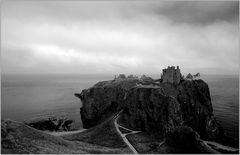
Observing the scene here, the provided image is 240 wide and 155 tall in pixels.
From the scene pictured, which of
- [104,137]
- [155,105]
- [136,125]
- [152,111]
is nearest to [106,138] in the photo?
[104,137]

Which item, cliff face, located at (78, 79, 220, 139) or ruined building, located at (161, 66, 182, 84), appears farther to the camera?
ruined building, located at (161, 66, 182, 84)

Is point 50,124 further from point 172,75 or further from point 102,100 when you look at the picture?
point 172,75

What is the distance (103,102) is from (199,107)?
37018 mm

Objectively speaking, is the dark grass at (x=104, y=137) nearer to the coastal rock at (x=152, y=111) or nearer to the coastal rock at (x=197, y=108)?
the coastal rock at (x=152, y=111)

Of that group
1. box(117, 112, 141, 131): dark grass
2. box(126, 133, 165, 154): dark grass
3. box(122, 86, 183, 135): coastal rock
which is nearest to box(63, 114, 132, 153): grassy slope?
box(126, 133, 165, 154): dark grass

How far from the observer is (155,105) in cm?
6450

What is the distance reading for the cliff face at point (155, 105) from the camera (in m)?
62.4

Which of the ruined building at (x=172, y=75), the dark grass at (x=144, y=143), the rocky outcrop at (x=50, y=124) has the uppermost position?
the ruined building at (x=172, y=75)

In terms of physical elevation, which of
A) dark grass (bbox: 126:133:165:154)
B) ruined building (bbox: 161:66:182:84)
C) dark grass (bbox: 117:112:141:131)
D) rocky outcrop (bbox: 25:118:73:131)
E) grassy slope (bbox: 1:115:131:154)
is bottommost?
rocky outcrop (bbox: 25:118:73:131)

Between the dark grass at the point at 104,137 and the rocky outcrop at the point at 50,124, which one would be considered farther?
the rocky outcrop at the point at 50,124

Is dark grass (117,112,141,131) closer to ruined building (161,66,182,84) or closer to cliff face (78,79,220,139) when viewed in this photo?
cliff face (78,79,220,139)

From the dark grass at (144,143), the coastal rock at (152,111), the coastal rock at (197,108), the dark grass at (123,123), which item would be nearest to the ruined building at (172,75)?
the coastal rock at (197,108)

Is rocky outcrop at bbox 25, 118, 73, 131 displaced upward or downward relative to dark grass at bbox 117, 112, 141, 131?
downward

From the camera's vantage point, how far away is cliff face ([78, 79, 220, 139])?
6241cm
